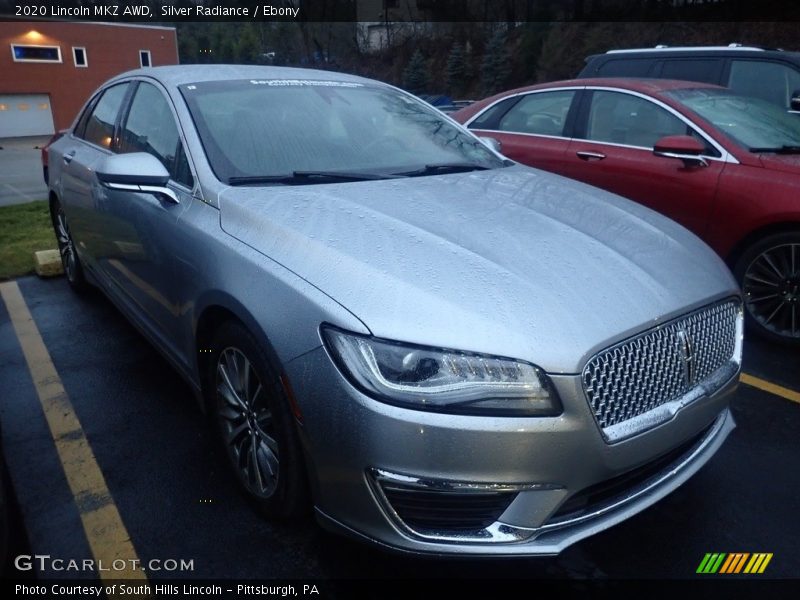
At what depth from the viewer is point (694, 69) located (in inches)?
256

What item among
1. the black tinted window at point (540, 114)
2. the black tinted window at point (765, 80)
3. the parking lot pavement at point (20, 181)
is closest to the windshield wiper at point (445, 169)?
the black tinted window at point (540, 114)

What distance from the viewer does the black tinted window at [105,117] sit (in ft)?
12.6

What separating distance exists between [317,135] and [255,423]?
1.42m

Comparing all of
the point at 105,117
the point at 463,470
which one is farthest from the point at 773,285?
the point at 105,117

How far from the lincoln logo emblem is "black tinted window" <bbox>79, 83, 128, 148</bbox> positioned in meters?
3.29

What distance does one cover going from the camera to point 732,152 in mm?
4113

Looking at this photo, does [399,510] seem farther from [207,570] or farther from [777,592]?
[777,592]

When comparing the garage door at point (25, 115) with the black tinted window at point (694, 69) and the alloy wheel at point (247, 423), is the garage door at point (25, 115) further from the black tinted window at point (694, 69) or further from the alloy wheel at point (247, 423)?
the alloy wheel at point (247, 423)

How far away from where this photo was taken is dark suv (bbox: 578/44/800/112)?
243 inches

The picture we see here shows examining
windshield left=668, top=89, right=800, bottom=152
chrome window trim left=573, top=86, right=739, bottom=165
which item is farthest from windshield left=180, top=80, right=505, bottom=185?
windshield left=668, top=89, right=800, bottom=152

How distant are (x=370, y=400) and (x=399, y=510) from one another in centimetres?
35

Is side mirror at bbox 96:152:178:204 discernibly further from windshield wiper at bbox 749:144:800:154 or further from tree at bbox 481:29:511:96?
tree at bbox 481:29:511:96

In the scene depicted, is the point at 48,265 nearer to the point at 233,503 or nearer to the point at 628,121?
the point at 233,503

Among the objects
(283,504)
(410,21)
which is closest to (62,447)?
(283,504)
